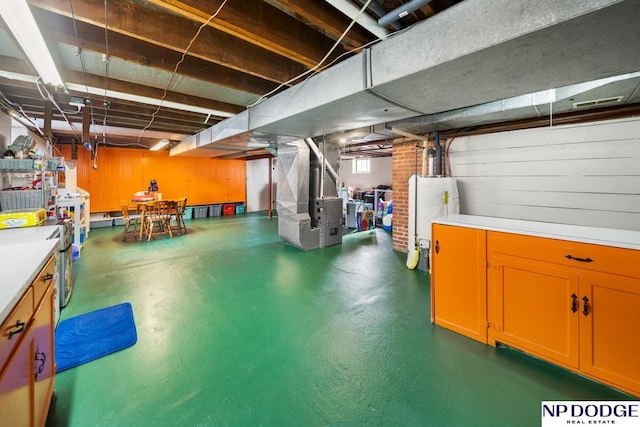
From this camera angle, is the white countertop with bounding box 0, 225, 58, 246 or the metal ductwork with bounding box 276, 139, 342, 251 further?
the metal ductwork with bounding box 276, 139, 342, 251

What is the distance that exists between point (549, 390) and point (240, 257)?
13.6ft

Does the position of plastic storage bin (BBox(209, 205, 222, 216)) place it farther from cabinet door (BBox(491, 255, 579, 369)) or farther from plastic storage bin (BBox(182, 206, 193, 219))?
cabinet door (BBox(491, 255, 579, 369))

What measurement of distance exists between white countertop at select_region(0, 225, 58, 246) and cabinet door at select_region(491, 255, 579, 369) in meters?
3.55

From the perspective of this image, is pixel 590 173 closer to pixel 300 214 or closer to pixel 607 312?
pixel 607 312

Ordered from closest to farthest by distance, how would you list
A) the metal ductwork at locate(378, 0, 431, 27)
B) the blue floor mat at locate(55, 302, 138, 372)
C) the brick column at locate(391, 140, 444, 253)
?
the metal ductwork at locate(378, 0, 431, 27) < the blue floor mat at locate(55, 302, 138, 372) < the brick column at locate(391, 140, 444, 253)

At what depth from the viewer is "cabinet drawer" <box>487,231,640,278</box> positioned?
156cm

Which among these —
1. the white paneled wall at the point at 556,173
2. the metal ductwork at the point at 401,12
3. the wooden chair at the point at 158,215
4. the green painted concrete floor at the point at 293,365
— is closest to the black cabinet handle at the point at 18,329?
the green painted concrete floor at the point at 293,365

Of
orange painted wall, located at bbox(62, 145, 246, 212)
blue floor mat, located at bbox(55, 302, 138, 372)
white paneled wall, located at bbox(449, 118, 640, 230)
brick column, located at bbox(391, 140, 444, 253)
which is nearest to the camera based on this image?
blue floor mat, located at bbox(55, 302, 138, 372)

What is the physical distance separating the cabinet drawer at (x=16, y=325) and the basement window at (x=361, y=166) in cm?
1206

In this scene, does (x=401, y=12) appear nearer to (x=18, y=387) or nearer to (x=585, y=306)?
(x=585, y=306)

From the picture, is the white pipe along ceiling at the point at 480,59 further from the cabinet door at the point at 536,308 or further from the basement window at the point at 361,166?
the basement window at the point at 361,166

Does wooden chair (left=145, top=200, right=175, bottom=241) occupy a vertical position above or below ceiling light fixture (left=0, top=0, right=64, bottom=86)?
below

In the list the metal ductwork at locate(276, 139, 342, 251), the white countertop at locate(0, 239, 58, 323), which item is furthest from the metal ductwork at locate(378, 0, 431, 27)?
the metal ductwork at locate(276, 139, 342, 251)

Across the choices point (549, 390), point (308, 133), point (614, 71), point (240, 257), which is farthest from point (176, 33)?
point (549, 390)
